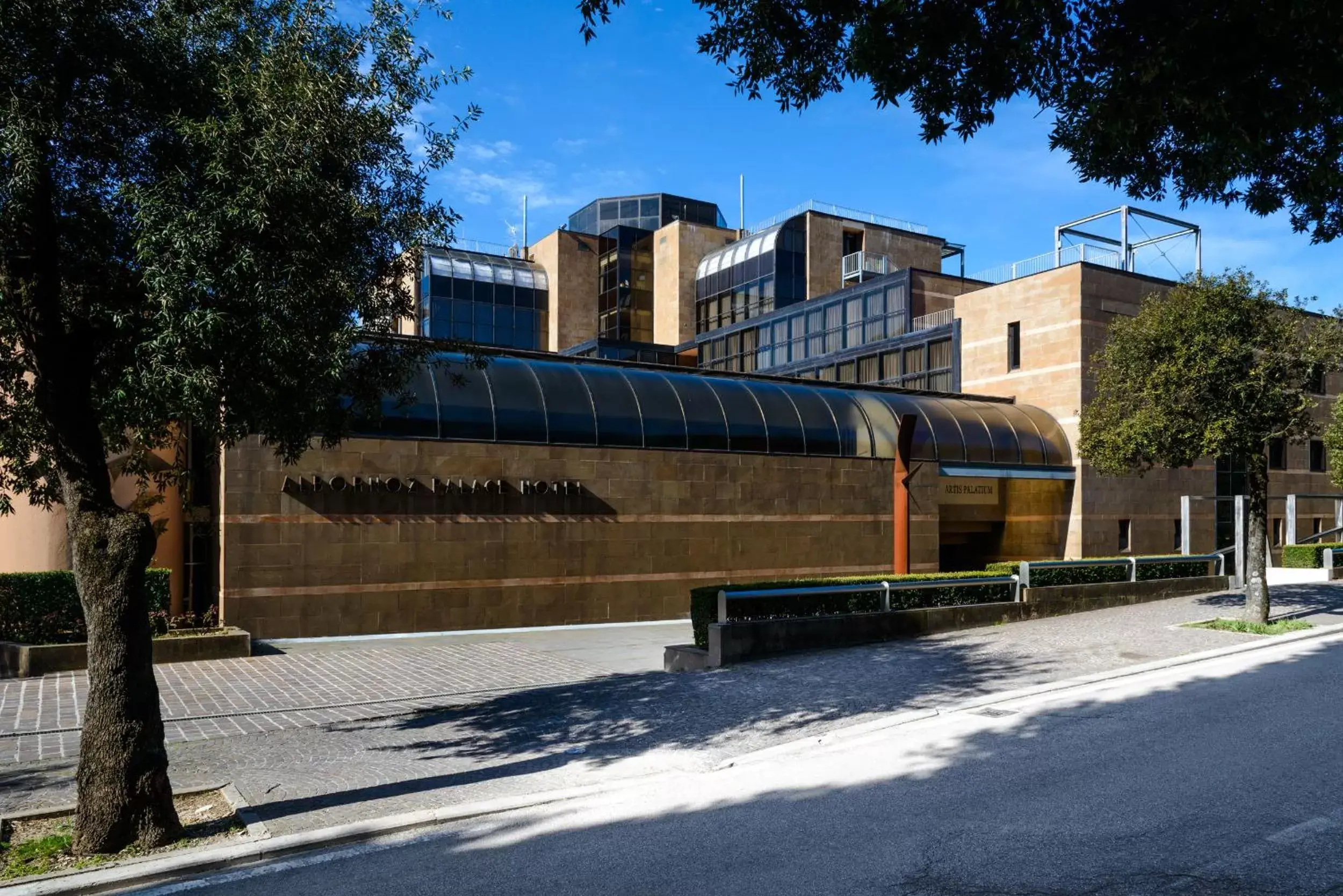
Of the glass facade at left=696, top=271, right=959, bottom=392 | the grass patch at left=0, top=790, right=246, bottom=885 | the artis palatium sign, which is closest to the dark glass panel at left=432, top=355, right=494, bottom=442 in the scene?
the artis palatium sign

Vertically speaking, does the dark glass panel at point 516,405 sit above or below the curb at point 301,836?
above

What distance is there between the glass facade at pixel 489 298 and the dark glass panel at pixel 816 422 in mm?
33138

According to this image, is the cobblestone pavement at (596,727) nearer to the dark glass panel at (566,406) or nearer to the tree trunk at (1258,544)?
the tree trunk at (1258,544)

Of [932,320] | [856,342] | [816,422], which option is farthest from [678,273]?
[816,422]

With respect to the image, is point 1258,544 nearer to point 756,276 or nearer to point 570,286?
point 756,276

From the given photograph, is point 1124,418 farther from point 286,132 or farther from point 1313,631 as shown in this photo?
point 286,132

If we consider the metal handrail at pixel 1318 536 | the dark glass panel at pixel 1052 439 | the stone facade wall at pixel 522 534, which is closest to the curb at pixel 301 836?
the stone facade wall at pixel 522 534

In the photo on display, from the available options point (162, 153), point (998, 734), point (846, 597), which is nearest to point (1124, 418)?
point (846, 597)

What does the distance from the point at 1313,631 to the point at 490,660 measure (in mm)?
15396

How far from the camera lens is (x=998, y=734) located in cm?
1105

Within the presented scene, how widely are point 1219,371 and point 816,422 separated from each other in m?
10.6

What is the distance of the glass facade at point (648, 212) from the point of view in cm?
7012

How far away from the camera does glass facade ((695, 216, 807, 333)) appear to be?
52.0 m

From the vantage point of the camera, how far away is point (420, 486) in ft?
69.4
